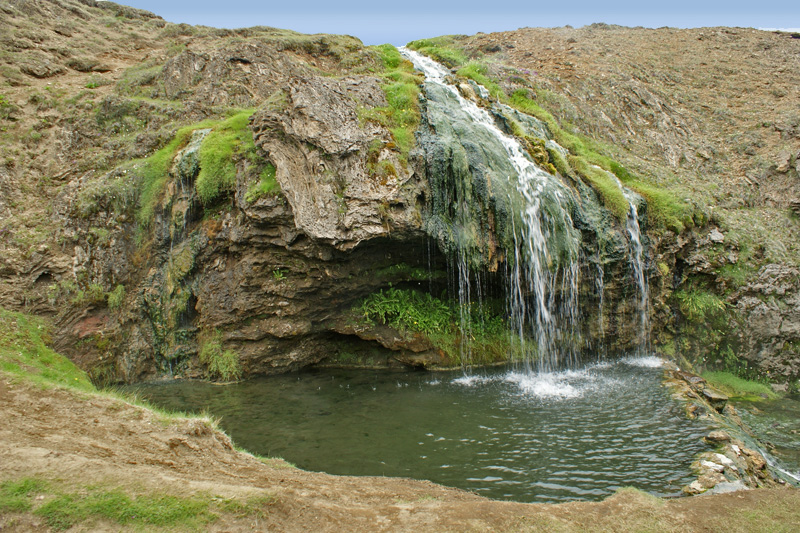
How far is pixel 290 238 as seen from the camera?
37.4ft

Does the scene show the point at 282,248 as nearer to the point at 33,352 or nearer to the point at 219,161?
the point at 219,161

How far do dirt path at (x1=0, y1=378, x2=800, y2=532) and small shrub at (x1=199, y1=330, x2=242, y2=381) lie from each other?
543 centimetres

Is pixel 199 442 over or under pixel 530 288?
under

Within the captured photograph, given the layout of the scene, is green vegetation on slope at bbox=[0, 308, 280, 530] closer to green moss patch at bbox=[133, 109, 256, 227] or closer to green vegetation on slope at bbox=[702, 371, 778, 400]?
green moss patch at bbox=[133, 109, 256, 227]

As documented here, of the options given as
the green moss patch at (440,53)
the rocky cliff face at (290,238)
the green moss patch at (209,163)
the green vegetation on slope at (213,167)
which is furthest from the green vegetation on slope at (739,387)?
the green moss patch at (440,53)

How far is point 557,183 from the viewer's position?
43.8 ft

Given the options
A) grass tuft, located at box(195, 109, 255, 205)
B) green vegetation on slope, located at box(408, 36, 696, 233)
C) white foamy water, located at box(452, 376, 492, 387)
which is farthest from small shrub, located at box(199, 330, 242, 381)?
green vegetation on slope, located at box(408, 36, 696, 233)

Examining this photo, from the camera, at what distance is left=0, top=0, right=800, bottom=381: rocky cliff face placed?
37.9ft

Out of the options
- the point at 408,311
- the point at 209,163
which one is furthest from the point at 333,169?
the point at 408,311

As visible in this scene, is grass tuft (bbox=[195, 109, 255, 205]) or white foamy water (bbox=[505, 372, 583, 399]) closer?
white foamy water (bbox=[505, 372, 583, 399])

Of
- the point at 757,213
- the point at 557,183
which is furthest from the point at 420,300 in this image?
the point at 757,213

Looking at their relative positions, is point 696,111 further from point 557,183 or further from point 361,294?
point 361,294

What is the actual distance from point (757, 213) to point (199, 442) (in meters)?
19.6

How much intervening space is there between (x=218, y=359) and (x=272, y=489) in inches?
307
